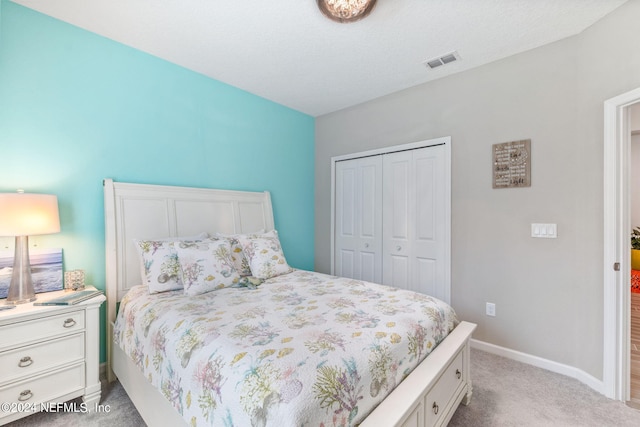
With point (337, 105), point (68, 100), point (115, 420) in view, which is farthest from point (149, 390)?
point (337, 105)

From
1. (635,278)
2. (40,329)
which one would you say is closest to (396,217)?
(40,329)

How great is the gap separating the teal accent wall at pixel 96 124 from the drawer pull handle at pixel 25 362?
63cm

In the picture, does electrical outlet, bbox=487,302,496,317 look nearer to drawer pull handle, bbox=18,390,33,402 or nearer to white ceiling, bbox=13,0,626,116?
white ceiling, bbox=13,0,626,116

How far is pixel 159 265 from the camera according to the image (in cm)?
209

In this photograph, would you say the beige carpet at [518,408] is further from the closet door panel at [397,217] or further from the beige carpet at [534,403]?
the closet door panel at [397,217]

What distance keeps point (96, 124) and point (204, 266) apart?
1436mm

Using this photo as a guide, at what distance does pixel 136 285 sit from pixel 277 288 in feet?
3.87

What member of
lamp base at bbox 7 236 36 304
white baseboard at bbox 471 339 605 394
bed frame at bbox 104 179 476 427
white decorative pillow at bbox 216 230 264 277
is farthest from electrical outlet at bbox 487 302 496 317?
lamp base at bbox 7 236 36 304

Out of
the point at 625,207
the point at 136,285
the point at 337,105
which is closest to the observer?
the point at 625,207

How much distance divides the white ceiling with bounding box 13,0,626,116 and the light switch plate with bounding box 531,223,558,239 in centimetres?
150

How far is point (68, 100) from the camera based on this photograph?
2.13 metres

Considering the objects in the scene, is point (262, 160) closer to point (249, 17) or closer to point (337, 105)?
point (337, 105)

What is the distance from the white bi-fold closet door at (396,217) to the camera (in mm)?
2900

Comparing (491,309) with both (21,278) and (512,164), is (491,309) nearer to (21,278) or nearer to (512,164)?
(512,164)
